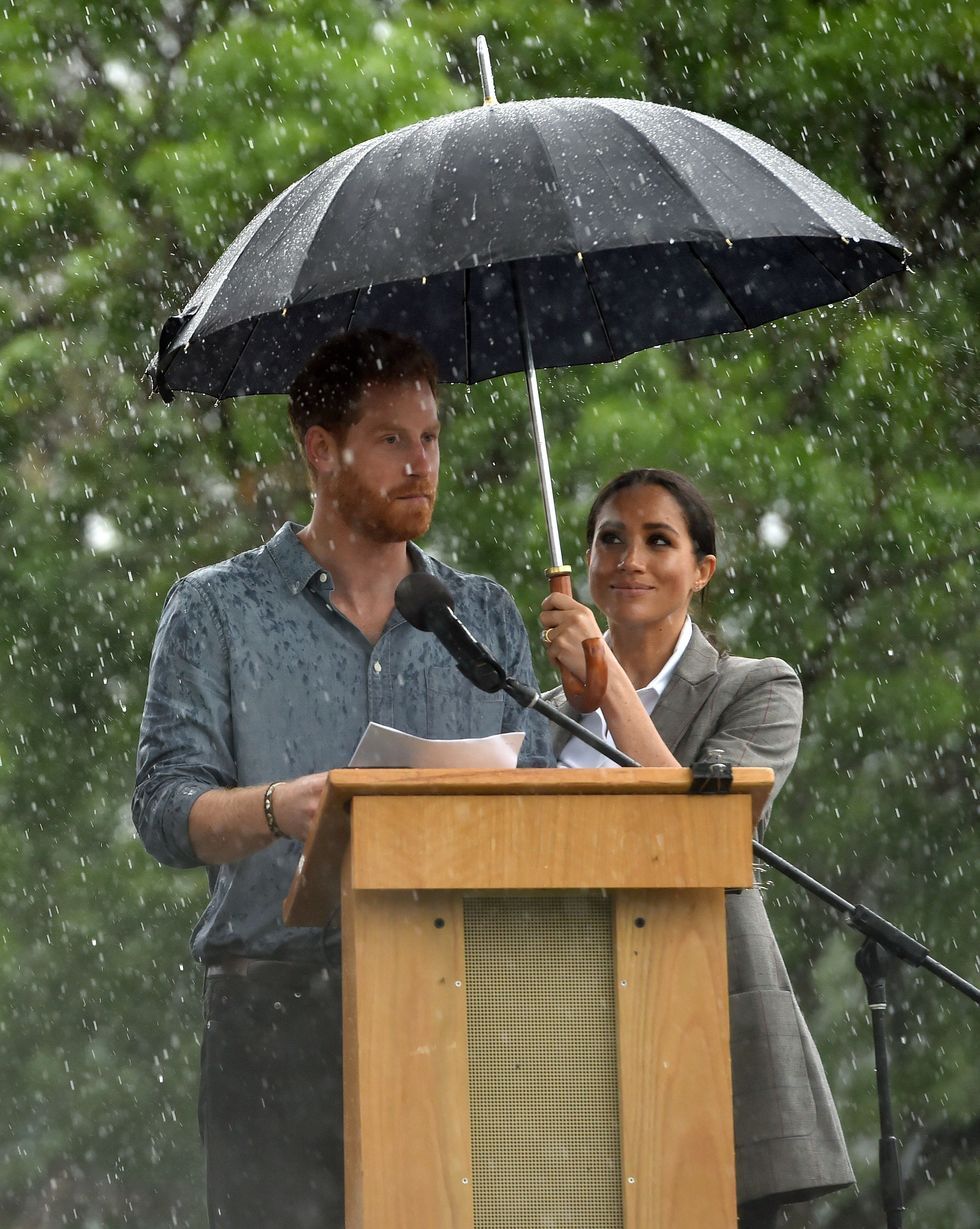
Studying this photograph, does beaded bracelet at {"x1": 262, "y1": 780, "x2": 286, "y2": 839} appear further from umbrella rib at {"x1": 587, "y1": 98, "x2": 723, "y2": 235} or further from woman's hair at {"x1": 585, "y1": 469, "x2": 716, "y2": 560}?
woman's hair at {"x1": 585, "y1": 469, "x2": 716, "y2": 560}

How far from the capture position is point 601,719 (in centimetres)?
411

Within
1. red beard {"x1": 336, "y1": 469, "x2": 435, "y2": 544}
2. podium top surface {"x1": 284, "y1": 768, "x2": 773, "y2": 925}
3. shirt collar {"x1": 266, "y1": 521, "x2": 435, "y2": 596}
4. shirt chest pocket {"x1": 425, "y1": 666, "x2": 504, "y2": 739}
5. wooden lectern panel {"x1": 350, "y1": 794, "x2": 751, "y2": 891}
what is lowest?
wooden lectern panel {"x1": 350, "y1": 794, "x2": 751, "y2": 891}

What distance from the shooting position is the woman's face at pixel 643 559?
4.32 metres

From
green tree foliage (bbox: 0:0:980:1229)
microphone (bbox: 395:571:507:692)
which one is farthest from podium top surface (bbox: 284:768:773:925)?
green tree foliage (bbox: 0:0:980:1229)

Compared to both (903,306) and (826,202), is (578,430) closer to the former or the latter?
(903,306)

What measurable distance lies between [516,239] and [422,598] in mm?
620

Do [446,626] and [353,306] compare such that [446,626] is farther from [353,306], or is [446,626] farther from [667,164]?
[353,306]

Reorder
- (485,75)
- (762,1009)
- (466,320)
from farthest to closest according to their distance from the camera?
(466,320), (762,1009), (485,75)

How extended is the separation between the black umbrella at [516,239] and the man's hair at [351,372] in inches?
6.7

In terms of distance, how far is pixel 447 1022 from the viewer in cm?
251

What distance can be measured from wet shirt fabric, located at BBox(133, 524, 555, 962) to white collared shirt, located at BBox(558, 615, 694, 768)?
1.26 ft

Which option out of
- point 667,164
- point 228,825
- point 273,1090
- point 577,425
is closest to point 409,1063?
point 228,825

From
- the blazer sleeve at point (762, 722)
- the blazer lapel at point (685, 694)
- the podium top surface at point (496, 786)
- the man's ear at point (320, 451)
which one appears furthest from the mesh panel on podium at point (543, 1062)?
the blazer lapel at point (685, 694)

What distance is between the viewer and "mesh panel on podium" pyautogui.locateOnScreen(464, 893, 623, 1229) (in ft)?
8.18
